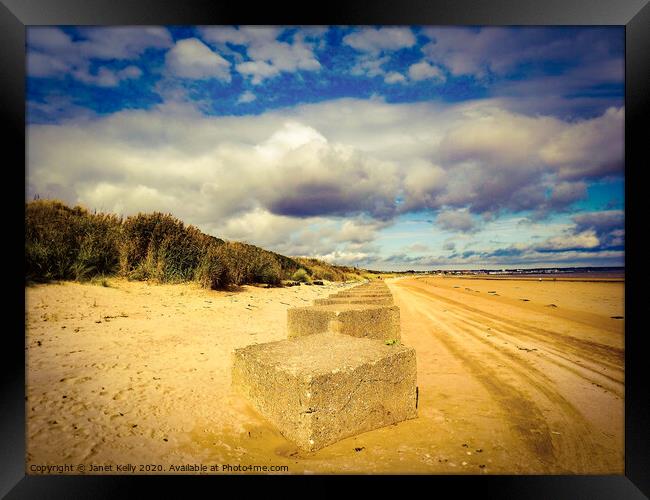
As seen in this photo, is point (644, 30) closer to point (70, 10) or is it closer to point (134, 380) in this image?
point (70, 10)

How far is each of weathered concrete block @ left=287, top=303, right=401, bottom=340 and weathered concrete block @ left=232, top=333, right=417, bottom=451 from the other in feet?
3.17

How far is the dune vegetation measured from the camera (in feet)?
21.6

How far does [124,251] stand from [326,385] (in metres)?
7.80

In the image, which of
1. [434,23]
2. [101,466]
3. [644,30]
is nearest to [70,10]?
[434,23]

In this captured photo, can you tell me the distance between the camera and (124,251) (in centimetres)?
806

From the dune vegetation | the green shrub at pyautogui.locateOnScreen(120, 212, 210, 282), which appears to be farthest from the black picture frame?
the green shrub at pyautogui.locateOnScreen(120, 212, 210, 282)

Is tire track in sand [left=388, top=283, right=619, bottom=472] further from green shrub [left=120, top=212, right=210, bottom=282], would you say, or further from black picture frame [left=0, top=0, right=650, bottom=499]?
green shrub [left=120, top=212, right=210, bottom=282]

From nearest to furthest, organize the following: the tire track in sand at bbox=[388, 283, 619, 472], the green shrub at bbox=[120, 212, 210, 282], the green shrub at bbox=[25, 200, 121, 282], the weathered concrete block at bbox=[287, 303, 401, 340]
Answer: the tire track in sand at bbox=[388, 283, 619, 472] → the weathered concrete block at bbox=[287, 303, 401, 340] → the green shrub at bbox=[25, 200, 121, 282] → the green shrub at bbox=[120, 212, 210, 282]

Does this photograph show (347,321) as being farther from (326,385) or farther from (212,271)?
(212,271)

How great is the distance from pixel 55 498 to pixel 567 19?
14.9 ft

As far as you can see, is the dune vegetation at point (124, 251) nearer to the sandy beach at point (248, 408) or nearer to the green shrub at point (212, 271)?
the green shrub at point (212, 271)

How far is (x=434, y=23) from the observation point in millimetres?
2420

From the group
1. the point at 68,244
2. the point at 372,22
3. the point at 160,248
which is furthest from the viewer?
the point at 160,248

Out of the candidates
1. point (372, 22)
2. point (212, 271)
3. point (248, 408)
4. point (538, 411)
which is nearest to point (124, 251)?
point (212, 271)
